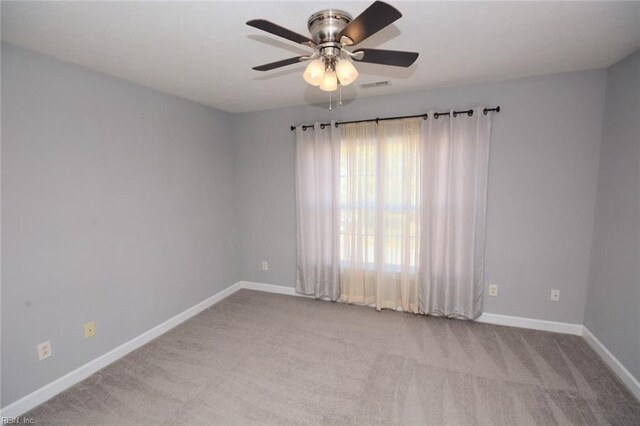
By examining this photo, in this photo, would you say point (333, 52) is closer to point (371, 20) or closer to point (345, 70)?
point (345, 70)

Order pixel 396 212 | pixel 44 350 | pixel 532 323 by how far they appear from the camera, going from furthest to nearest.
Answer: pixel 396 212 < pixel 532 323 < pixel 44 350

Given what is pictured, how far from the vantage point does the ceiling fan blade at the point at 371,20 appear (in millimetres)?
1054

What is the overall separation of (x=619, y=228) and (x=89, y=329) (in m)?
4.19

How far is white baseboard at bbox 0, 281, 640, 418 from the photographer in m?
1.91

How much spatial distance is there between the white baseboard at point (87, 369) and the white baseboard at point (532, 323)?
3.13 metres

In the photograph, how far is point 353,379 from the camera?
7.07 feet

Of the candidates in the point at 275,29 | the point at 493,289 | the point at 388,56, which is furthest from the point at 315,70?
the point at 493,289

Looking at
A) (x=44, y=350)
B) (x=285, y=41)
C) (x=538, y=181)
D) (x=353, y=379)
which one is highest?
(x=285, y=41)

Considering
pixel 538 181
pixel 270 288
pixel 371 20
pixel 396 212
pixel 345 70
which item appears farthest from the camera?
pixel 270 288

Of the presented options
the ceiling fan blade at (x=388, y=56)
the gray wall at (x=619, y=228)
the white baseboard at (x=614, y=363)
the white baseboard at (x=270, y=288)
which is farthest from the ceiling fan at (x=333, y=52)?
the white baseboard at (x=270, y=288)

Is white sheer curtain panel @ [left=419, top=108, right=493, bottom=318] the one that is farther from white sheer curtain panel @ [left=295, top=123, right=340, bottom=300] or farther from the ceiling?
white sheer curtain panel @ [left=295, top=123, right=340, bottom=300]

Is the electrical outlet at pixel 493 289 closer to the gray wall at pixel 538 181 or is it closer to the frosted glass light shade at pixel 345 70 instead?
the gray wall at pixel 538 181

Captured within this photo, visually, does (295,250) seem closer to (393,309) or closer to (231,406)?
(393,309)

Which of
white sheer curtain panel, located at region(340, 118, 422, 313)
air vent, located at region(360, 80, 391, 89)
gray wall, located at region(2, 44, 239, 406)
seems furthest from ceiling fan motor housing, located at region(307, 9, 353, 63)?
gray wall, located at region(2, 44, 239, 406)
